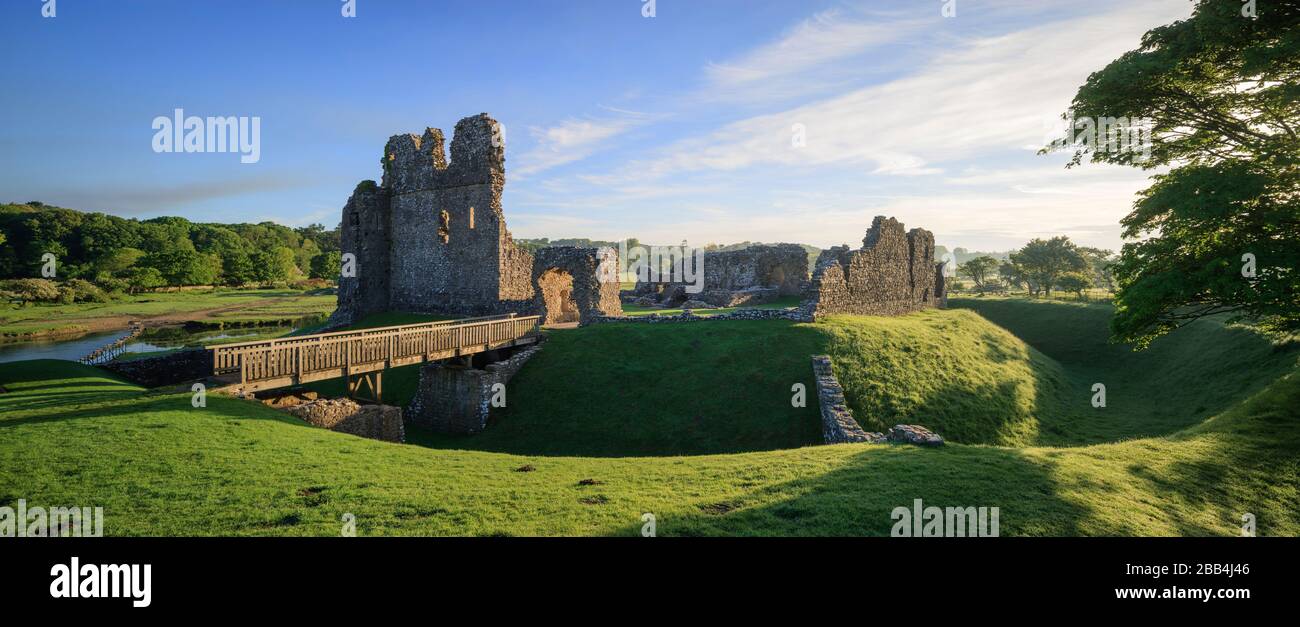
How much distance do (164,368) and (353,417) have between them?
1274cm

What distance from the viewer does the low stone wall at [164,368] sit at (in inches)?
887

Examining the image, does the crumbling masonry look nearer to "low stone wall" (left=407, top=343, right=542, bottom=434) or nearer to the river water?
"low stone wall" (left=407, top=343, right=542, bottom=434)

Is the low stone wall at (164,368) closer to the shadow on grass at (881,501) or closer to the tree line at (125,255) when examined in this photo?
the shadow on grass at (881,501)

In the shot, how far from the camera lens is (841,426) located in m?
16.6

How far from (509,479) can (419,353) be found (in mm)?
11082

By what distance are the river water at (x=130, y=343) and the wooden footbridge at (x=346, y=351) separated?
27755 mm

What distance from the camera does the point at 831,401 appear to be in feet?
60.3

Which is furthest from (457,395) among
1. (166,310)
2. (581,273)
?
(166,310)

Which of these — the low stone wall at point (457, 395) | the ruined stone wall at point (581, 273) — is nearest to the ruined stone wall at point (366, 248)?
the ruined stone wall at point (581, 273)

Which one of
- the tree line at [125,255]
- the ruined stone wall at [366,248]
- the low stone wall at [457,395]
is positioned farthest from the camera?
the tree line at [125,255]

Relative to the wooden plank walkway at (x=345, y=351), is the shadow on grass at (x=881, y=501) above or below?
below

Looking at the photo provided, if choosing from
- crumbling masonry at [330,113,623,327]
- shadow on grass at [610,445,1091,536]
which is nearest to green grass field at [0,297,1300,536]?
shadow on grass at [610,445,1091,536]

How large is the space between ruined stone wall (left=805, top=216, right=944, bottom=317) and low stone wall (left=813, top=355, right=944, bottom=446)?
20.0 ft
